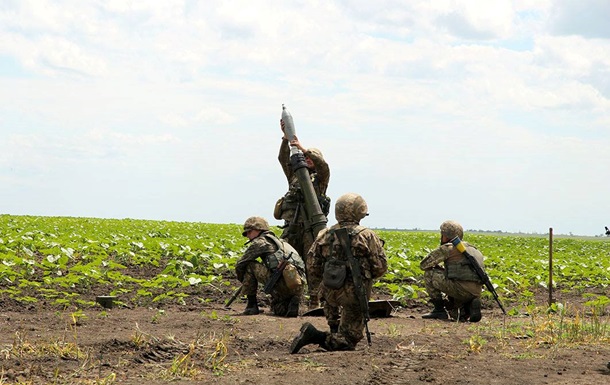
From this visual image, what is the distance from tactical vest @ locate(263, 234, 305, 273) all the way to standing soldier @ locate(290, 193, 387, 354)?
237 centimetres

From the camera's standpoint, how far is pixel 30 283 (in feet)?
42.3

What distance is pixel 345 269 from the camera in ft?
29.1

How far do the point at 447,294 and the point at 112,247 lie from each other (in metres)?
8.34

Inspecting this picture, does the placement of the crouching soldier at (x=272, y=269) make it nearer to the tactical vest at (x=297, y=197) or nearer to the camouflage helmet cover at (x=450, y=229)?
the tactical vest at (x=297, y=197)

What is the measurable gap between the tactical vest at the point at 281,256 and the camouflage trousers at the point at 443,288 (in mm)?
1906

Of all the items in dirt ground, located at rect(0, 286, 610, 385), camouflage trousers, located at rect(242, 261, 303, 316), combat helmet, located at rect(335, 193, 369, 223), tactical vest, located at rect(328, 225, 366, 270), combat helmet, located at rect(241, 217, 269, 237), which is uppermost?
combat helmet, located at rect(335, 193, 369, 223)

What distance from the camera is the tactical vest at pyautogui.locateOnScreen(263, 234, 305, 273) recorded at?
11.6 m

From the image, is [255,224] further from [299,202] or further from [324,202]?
[324,202]

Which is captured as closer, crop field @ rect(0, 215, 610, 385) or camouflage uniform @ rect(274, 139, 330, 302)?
crop field @ rect(0, 215, 610, 385)

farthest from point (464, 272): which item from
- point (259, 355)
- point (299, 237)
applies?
point (259, 355)

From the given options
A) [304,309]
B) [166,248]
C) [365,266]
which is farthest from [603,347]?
[166,248]

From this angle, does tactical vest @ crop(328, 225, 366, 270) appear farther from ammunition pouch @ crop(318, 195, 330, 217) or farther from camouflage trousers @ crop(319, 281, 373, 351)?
ammunition pouch @ crop(318, 195, 330, 217)

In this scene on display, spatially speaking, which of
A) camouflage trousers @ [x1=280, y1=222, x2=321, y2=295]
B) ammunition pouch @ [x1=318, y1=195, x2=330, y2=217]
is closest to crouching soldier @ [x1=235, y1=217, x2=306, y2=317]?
camouflage trousers @ [x1=280, y1=222, x2=321, y2=295]

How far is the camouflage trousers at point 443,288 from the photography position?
12055mm
